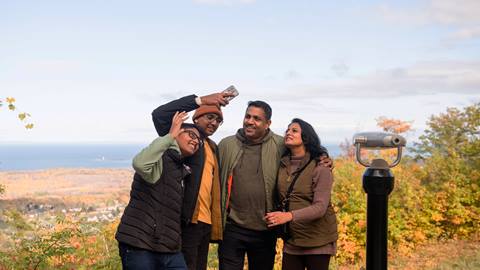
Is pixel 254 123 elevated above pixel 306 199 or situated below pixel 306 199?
above

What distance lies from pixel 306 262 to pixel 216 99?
1.23 m

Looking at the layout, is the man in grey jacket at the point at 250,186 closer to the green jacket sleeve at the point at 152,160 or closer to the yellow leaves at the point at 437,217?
the green jacket sleeve at the point at 152,160

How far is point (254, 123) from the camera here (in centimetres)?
376

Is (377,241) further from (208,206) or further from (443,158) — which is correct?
(443,158)

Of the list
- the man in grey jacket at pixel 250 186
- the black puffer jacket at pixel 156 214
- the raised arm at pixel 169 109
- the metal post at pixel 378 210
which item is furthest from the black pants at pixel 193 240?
the metal post at pixel 378 210

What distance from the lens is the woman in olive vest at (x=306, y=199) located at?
362 cm

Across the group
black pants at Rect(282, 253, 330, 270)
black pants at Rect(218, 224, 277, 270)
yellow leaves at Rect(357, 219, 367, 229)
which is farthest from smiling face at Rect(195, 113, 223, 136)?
yellow leaves at Rect(357, 219, 367, 229)

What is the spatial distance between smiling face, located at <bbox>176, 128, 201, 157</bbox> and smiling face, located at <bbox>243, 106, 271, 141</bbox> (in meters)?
0.56

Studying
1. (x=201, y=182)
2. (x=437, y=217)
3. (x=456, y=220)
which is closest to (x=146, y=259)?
(x=201, y=182)

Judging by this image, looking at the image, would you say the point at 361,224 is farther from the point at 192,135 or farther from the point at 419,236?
the point at 192,135

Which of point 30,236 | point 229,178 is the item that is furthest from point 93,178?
point 229,178

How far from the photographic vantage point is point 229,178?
3.76m

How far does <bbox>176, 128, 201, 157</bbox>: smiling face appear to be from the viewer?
326 cm

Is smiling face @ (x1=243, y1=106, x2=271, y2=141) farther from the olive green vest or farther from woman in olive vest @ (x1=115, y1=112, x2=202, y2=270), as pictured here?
woman in olive vest @ (x1=115, y1=112, x2=202, y2=270)
